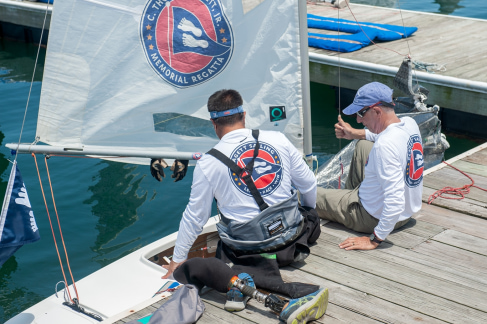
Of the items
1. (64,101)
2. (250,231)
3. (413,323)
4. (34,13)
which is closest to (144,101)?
(64,101)

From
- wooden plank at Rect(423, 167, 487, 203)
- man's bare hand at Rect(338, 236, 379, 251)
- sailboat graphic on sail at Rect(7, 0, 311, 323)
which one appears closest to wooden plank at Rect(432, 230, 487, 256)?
man's bare hand at Rect(338, 236, 379, 251)

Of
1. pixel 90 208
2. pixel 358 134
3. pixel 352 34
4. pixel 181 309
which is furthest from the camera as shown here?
pixel 352 34

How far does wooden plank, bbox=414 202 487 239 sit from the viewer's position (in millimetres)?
5133

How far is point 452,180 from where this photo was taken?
6.38 metres

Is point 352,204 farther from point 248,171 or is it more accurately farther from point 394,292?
point 248,171

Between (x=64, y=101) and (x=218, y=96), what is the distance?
1.78 metres

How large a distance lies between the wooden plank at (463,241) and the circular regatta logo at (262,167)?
1773 millimetres

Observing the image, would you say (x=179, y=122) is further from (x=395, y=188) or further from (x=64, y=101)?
(x=395, y=188)

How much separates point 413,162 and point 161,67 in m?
2.28

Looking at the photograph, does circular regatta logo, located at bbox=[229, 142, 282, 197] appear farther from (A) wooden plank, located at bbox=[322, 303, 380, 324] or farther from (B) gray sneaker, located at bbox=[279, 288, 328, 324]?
(A) wooden plank, located at bbox=[322, 303, 380, 324]

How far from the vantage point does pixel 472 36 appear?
12133 mm

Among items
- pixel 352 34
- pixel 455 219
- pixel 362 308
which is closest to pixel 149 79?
pixel 362 308

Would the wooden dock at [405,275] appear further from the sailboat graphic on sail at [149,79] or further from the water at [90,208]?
the water at [90,208]

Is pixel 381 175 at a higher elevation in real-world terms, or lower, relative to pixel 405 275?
higher
